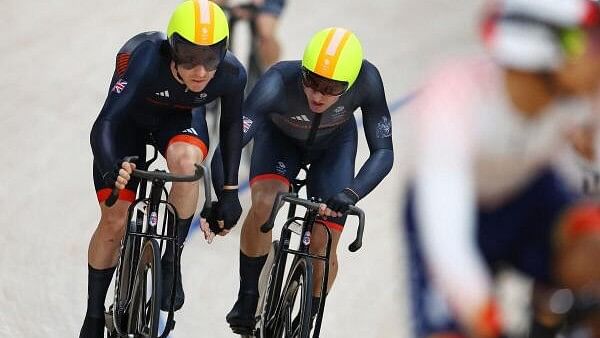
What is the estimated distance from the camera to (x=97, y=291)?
4.45m

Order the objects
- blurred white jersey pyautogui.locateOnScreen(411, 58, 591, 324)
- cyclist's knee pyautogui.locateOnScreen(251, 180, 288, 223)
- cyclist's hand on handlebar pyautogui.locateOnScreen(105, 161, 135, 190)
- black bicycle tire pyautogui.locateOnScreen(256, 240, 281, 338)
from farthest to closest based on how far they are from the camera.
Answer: cyclist's knee pyautogui.locateOnScreen(251, 180, 288, 223) < black bicycle tire pyautogui.locateOnScreen(256, 240, 281, 338) < cyclist's hand on handlebar pyautogui.locateOnScreen(105, 161, 135, 190) < blurred white jersey pyautogui.locateOnScreen(411, 58, 591, 324)

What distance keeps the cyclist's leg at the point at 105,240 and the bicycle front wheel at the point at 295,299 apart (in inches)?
24.7

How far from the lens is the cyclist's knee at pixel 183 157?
14.1 feet

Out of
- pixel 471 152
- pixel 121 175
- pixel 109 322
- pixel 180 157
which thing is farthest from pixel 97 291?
pixel 471 152

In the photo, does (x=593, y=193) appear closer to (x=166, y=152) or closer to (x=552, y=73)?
(x=552, y=73)

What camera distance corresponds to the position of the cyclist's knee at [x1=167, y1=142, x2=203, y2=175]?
4305 mm

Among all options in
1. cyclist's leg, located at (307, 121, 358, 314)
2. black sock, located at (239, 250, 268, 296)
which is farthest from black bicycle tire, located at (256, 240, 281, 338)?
black sock, located at (239, 250, 268, 296)

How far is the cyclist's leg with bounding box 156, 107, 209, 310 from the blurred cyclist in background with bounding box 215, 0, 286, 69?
343 centimetres

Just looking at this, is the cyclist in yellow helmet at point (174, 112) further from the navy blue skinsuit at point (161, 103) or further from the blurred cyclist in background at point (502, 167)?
the blurred cyclist in background at point (502, 167)

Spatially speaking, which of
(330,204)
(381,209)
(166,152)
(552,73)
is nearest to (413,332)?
(552,73)

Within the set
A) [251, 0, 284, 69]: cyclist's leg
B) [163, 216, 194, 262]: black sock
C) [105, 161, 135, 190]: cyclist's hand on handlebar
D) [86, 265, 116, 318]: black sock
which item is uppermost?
[251, 0, 284, 69]: cyclist's leg

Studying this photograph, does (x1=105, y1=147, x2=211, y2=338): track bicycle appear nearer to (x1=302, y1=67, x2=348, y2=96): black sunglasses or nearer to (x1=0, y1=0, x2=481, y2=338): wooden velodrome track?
(x1=302, y1=67, x2=348, y2=96): black sunglasses

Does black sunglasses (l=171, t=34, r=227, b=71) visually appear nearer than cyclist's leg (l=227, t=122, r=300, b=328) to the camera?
Yes

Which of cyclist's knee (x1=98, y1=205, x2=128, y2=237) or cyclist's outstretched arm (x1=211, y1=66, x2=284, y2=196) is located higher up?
cyclist's outstretched arm (x1=211, y1=66, x2=284, y2=196)
